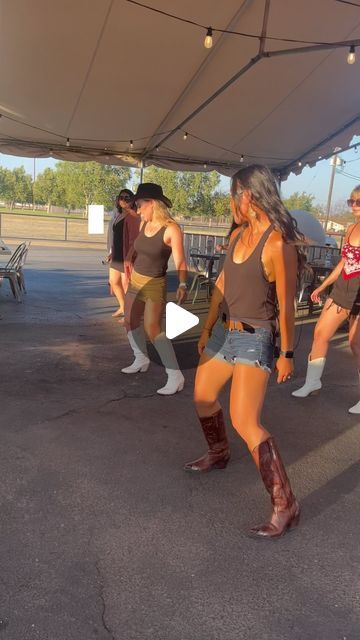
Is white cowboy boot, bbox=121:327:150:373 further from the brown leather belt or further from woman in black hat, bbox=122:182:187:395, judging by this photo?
the brown leather belt

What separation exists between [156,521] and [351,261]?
9.45 ft

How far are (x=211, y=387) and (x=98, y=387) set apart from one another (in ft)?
7.65

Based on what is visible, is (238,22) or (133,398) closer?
(133,398)

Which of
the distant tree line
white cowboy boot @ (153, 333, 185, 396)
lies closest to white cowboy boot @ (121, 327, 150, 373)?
white cowboy boot @ (153, 333, 185, 396)

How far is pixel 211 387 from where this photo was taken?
9.11 feet

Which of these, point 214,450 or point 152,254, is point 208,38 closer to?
point 152,254

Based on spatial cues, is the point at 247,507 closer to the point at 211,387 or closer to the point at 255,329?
the point at 211,387

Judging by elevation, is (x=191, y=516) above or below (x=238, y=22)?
below

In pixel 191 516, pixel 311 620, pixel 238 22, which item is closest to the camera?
pixel 311 620

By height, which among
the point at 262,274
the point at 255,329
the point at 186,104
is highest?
the point at 186,104

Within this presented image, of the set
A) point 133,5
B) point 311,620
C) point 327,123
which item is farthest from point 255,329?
point 327,123

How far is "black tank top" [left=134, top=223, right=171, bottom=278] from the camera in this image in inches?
177

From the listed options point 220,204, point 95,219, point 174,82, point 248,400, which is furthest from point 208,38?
point 220,204

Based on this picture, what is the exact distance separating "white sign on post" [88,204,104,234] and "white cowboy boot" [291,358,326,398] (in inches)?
337
